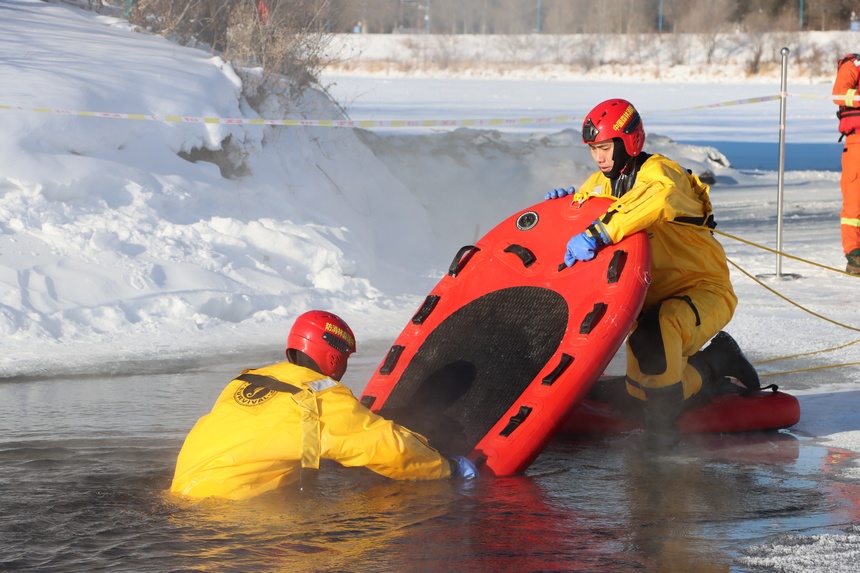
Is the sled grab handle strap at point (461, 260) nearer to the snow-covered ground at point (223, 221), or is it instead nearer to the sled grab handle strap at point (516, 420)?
the snow-covered ground at point (223, 221)

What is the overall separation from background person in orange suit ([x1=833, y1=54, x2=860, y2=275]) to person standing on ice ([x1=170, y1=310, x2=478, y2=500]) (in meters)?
7.07

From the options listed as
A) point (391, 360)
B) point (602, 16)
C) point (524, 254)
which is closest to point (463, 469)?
point (391, 360)

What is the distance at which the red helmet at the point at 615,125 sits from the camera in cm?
604

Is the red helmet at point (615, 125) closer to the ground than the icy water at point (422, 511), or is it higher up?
higher up

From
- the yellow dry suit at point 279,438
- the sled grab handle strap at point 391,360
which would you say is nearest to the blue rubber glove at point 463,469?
the yellow dry suit at point 279,438

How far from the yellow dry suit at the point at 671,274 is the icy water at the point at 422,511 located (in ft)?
1.53

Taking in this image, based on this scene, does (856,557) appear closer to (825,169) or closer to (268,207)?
(268,207)

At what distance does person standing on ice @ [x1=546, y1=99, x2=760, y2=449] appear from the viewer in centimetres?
585

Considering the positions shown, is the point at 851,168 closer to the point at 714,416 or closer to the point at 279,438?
the point at 714,416

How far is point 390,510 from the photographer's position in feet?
16.3

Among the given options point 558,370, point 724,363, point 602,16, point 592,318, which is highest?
point 602,16

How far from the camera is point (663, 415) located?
603 cm

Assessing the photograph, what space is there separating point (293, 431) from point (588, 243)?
6.41 ft

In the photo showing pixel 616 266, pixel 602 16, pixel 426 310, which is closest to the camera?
pixel 616 266
